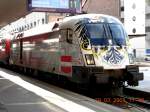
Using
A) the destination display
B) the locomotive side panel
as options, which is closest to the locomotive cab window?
the destination display

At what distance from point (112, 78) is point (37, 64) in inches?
309

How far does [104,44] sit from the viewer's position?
17859 mm

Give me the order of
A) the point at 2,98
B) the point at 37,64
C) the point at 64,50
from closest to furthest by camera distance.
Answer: the point at 2,98 < the point at 64,50 < the point at 37,64

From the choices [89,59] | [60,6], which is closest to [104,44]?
[89,59]

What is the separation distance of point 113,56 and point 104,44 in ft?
1.88

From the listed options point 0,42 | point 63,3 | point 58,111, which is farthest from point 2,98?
point 0,42

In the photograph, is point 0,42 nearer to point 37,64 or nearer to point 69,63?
point 37,64

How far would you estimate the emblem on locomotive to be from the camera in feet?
58.0

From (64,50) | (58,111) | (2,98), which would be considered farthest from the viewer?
(64,50)

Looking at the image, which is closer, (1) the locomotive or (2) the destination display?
(1) the locomotive

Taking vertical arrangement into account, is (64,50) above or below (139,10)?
below

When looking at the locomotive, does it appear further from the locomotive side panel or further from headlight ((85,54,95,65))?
the locomotive side panel

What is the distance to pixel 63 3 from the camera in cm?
3400

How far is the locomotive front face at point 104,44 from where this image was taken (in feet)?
57.6
